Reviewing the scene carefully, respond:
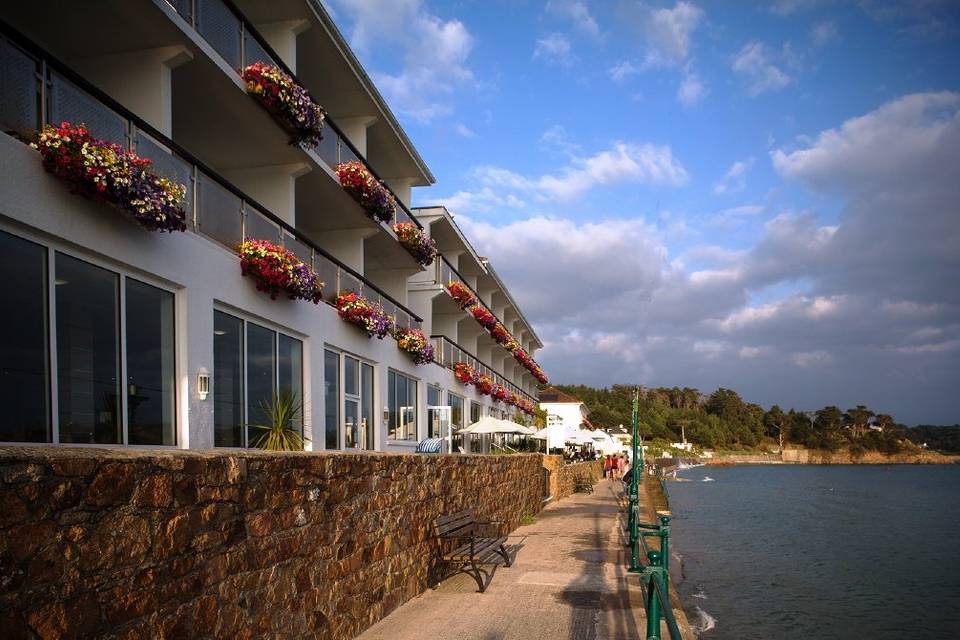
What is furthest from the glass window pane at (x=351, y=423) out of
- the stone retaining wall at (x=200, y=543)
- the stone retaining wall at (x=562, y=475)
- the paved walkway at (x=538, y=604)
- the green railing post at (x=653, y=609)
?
the green railing post at (x=653, y=609)

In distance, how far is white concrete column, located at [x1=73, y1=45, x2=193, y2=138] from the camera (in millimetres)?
10578

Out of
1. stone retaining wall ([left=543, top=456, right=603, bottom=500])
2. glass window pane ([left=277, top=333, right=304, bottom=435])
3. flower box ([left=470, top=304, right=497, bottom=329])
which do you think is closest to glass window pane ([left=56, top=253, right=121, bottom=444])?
glass window pane ([left=277, top=333, right=304, bottom=435])

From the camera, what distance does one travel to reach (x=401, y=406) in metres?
20.7

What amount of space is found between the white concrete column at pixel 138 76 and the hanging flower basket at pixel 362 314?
5.86 metres

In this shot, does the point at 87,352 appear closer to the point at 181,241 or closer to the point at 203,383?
the point at 203,383

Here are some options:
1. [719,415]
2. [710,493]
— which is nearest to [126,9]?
[710,493]

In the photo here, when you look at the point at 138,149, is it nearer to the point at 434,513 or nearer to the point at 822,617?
the point at 434,513

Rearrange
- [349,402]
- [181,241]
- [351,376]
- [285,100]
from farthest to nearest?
1. [351,376]
2. [349,402]
3. [285,100]
4. [181,241]

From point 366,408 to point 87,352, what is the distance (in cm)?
998

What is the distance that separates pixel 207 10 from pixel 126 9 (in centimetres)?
205

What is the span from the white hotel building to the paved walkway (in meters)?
3.82

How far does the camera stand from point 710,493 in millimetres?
64062

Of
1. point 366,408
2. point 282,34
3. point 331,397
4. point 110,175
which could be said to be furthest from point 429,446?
point 110,175

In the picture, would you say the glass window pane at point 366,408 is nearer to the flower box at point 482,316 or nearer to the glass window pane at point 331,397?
the glass window pane at point 331,397
